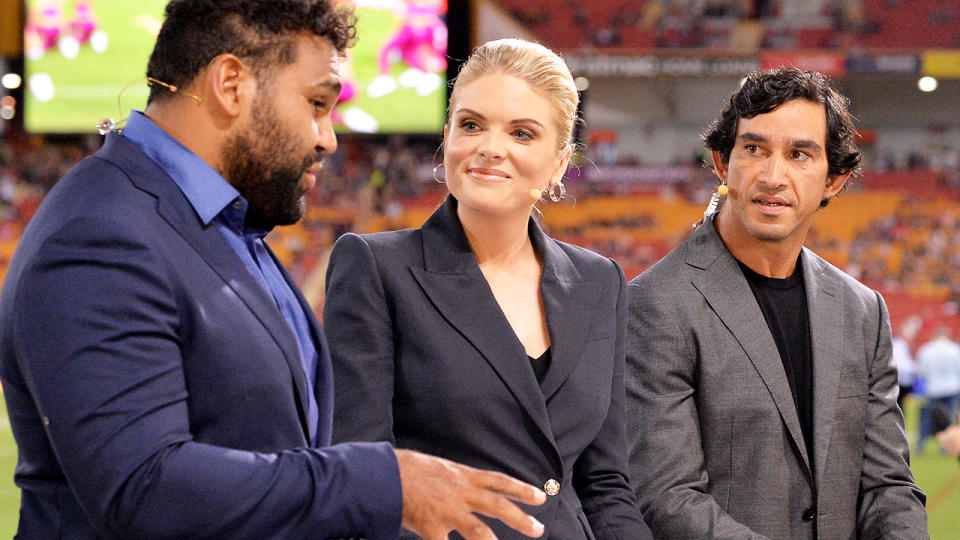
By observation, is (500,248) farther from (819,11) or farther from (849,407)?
(819,11)

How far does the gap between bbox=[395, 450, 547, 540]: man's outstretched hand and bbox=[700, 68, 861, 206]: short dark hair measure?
5.07 ft

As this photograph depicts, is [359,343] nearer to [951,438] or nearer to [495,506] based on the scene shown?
[495,506]

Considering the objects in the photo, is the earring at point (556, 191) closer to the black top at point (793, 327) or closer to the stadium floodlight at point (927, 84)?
the black top at point (793, 327)

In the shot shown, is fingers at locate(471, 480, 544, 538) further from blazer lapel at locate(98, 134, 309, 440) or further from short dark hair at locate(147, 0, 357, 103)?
short dark hair at locate(147, 0, 357, 103)

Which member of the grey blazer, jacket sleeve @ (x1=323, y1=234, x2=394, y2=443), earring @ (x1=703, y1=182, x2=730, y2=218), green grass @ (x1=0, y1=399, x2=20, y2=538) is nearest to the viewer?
jacket sleeve @ (x1=323, y1=234, x2=394, y2=443)

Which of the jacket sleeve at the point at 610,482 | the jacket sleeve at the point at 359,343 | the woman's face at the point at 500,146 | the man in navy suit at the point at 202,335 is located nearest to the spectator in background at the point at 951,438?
the jacket sleeve at the point at 610,482

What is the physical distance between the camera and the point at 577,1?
25734 millimetres

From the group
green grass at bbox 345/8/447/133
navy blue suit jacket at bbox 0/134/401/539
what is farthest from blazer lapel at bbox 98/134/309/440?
green grass at bbox 345/8/447/133

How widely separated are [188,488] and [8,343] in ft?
1.03

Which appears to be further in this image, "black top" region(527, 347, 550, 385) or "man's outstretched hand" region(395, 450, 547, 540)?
"black top" region(527, 347, 550, 385)

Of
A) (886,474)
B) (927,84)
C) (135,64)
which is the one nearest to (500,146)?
(886,474)

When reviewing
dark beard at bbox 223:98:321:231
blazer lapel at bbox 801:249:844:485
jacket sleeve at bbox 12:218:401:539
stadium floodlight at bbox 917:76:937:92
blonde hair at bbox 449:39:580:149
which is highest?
stadium floodlight at bbox 917:76:937:92

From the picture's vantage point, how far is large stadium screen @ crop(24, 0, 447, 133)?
20.1 metres

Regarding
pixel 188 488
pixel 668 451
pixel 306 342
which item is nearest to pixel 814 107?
pixel 668 451
